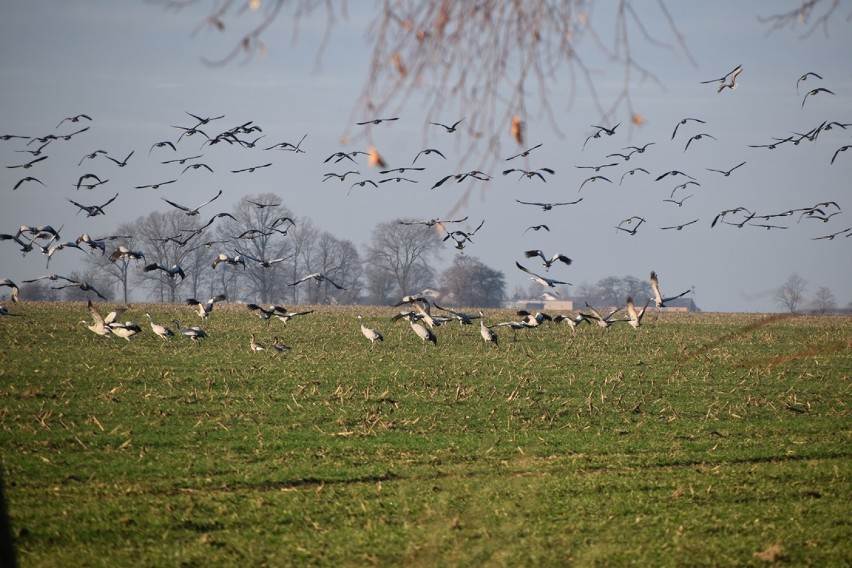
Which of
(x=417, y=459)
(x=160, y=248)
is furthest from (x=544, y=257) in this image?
(x=160, y=248)

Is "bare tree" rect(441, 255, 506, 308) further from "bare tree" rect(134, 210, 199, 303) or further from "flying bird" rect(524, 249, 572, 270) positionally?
"flying bird" rect(524, 249, 572, 270)

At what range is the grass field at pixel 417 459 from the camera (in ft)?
29.3

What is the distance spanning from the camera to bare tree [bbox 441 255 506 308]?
116 meters

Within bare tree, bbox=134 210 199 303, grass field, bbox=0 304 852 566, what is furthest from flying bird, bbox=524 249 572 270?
bare tree, bbox=134 210 199 303

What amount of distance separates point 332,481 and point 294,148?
17.5 meters

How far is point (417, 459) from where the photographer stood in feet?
45.0

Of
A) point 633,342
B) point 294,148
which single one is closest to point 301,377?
point 294,148

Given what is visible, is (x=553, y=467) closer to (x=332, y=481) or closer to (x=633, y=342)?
(x=332, y=481)

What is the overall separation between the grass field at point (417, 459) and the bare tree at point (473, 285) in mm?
86784

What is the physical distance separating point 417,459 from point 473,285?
103837 mm

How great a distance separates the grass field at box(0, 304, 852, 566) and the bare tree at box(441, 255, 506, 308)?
86.8 metres

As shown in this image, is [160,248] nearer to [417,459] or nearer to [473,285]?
[473,285]

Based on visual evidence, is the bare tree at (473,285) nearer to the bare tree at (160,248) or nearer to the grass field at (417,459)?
the bare tree at (160,248)

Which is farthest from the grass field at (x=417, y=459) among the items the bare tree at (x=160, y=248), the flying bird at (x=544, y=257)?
the bare tree at (x=160, y=248)
